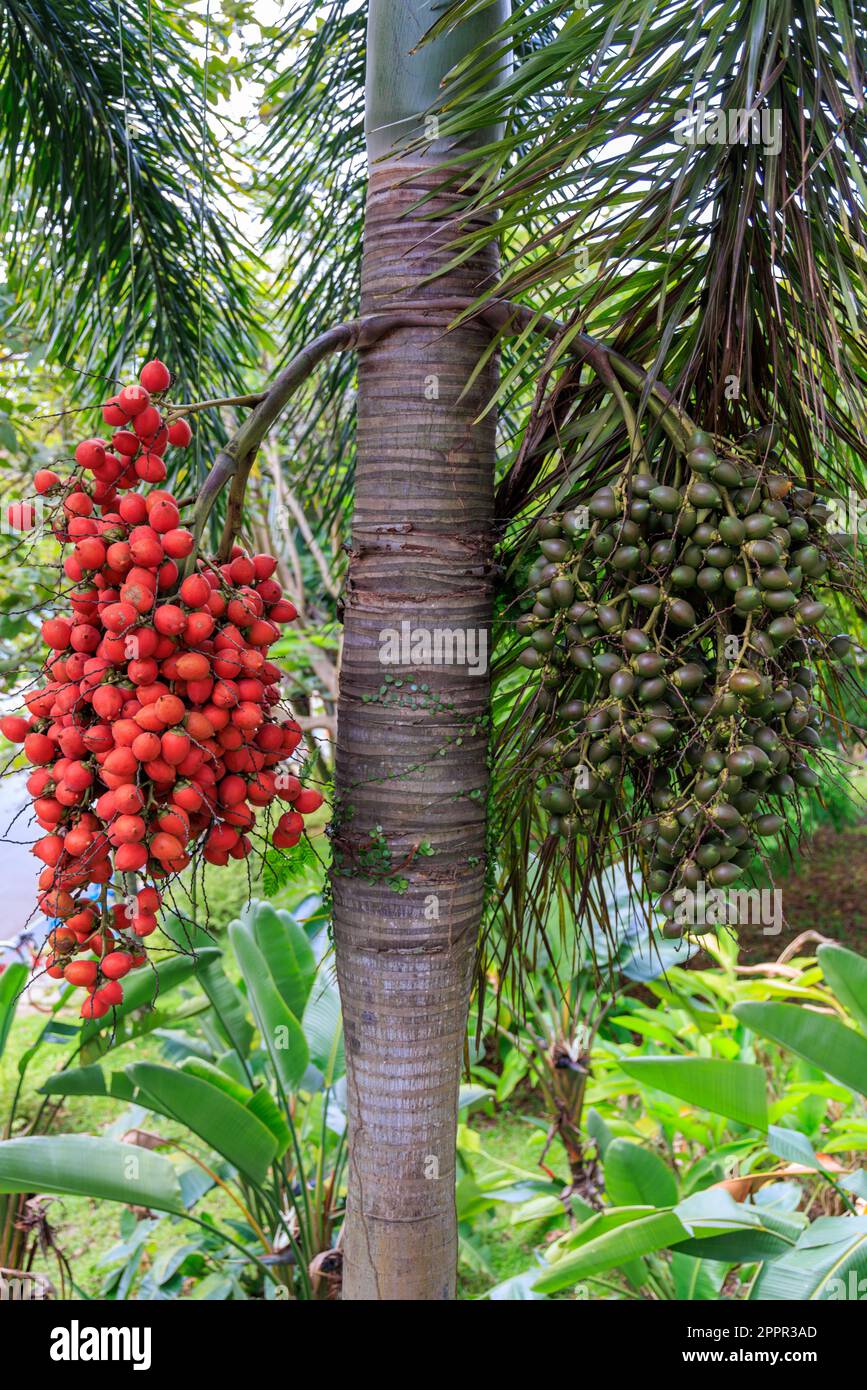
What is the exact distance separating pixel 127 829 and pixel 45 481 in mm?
359

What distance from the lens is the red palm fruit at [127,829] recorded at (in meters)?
0.94

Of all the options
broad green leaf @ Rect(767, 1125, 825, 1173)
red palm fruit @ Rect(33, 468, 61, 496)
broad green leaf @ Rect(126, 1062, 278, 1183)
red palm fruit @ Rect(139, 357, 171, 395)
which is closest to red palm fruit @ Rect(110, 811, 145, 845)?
red palm fruit @ Rect(33, 468, 61, 496)

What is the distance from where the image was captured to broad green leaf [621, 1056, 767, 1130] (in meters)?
2.11

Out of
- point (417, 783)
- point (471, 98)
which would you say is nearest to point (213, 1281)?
point (417, 783)

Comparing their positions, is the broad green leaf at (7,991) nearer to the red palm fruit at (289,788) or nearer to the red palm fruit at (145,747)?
the red palm fruit at (289,788)

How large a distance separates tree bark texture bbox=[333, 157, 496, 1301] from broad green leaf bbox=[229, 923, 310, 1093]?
1.27 m

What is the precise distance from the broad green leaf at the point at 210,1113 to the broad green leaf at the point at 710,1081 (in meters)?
0.75

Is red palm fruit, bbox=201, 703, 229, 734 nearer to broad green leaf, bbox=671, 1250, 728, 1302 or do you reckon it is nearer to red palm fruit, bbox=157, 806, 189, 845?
red palm fruit, bbox=157, 806, 189, 845

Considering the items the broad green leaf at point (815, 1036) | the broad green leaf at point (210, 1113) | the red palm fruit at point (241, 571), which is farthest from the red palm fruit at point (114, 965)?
the broad green leaf at point (815, 1036)

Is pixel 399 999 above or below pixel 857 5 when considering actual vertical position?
below

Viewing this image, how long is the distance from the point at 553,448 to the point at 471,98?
414mm

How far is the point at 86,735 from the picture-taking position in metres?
0.97

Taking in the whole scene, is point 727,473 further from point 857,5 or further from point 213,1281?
point 213,1281

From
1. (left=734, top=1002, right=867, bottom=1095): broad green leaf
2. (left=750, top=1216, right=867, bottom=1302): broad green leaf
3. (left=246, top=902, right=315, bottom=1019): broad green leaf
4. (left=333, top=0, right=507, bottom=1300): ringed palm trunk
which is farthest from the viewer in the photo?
(left=246, top=902, right=315, bottom=1019): broad green leaf
